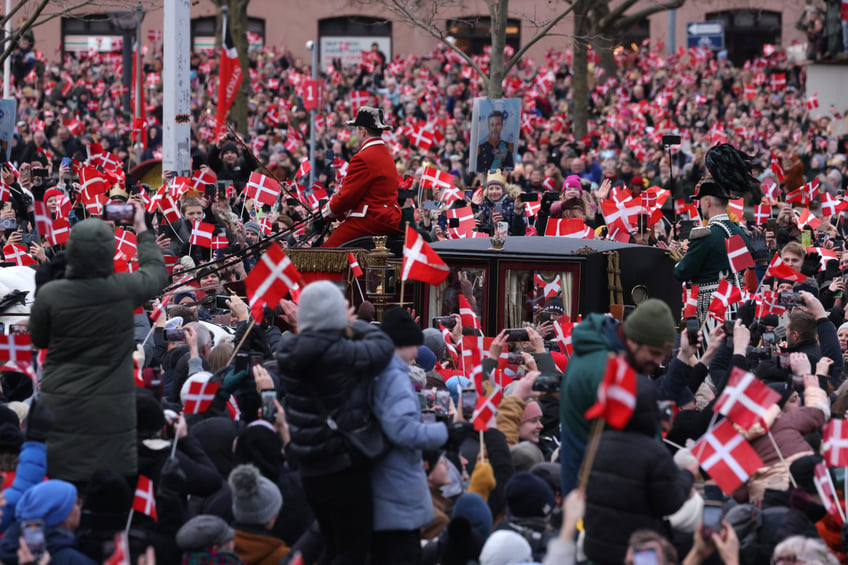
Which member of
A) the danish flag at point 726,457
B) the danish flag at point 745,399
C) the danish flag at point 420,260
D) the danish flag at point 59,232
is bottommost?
the danish flag at point 726,457

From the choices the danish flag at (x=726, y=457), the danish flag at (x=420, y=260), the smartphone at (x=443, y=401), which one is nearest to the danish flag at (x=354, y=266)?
the danish flag at (x=420, y=260)

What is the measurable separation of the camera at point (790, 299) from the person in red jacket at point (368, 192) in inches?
139

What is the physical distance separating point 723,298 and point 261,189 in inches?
238

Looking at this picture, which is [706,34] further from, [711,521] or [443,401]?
[711,521]

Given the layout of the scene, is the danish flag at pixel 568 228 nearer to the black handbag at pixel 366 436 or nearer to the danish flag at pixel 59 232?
the danish flag at pixel 59 232

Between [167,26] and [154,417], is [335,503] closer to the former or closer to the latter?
[154,417]

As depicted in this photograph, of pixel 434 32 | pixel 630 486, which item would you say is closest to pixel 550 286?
pixel 630 486

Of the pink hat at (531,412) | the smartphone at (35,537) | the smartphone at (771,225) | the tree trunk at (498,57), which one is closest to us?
the smartphone at (35,537)

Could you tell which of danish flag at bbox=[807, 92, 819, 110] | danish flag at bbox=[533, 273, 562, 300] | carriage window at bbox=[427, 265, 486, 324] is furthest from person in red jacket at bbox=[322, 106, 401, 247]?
danish flag at bbox=[807, 92, 819, 110]

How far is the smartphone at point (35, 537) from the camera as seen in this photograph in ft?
19.7

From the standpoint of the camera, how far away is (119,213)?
7.10m

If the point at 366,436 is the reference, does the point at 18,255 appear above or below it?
above

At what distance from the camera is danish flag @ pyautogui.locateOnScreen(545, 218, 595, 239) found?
13578 mm

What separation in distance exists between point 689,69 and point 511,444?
28.8m
